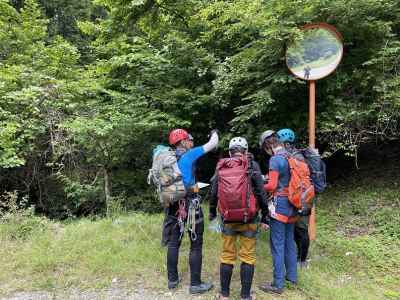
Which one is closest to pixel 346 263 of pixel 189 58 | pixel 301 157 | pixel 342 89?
pixel 301 157

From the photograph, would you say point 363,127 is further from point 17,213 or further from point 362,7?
point 17,213

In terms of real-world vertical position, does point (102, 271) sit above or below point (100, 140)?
below

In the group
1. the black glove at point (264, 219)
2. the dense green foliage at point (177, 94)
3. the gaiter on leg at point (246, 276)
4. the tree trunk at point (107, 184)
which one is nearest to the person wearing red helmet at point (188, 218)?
the gaiter on leg at point (246, 276)

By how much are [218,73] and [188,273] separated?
156 inches

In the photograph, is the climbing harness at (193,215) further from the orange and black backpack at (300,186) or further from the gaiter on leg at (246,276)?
the orange and black backpack at (300,186)

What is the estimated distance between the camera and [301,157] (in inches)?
197

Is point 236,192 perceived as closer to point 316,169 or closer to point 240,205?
point 240,205

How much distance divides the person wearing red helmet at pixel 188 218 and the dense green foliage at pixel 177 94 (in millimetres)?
2295

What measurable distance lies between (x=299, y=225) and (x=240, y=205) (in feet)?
5.07

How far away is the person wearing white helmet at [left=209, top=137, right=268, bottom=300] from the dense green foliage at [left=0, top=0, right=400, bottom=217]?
248 cm

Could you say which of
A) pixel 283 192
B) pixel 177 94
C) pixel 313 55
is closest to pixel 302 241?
pixel 283 192

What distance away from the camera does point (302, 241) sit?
5.36 meters

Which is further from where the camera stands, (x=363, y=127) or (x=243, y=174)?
(x=363, y=127)

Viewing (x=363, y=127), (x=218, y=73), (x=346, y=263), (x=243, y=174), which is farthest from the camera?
(x=218, y=73)
